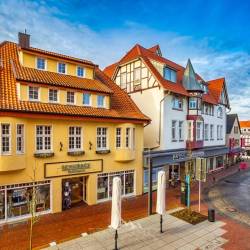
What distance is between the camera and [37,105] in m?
14.8

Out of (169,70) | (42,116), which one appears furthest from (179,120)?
(42,116)

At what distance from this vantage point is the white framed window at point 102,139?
1768 cm

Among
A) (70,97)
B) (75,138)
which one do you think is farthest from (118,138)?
(70,97)

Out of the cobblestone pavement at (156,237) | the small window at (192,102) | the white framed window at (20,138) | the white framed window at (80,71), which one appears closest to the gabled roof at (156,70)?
the small window at (192,102)

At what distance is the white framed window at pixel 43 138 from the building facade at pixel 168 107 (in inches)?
347

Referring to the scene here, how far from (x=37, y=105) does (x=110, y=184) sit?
8661 mm

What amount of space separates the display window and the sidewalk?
0.73 m

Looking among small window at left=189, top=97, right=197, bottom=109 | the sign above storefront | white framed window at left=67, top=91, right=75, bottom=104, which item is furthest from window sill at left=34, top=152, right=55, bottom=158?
small window at left=189, top=97, right=197, bottom=109

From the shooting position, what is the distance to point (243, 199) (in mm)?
19953

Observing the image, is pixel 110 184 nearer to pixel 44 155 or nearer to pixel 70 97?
pixel 44 155

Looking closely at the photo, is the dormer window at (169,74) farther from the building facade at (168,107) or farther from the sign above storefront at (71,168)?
the sign above storefront at (71,168)

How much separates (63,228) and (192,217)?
8.43 metres

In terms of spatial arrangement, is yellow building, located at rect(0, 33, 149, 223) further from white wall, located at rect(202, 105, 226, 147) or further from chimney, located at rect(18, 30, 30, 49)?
white wall, located at rect(202, 105, 226, 147)

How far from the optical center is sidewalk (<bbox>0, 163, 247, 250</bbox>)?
1182 centimetres
